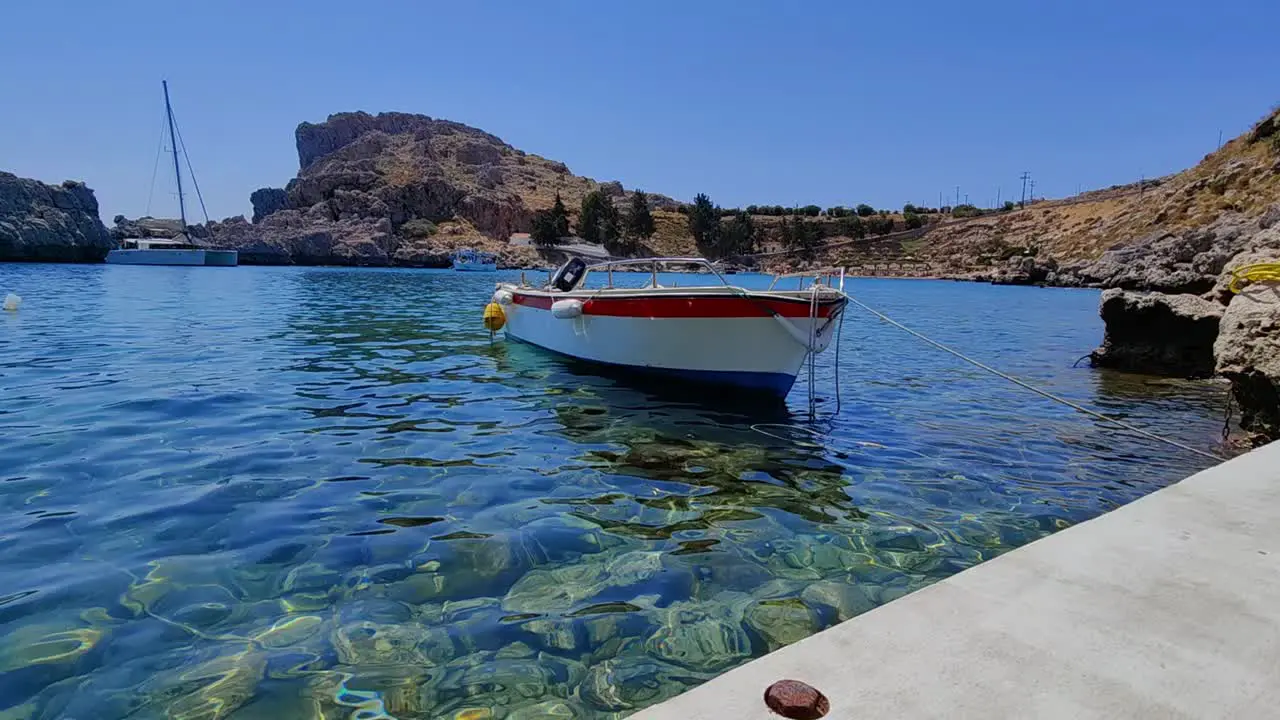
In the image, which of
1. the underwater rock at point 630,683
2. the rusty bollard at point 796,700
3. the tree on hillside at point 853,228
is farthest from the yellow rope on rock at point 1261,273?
the tree on hillside at point 853,228

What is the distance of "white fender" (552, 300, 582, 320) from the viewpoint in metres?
11.9

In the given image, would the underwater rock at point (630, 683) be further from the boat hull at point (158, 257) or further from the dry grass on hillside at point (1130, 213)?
the boat hull at point (158, 257)

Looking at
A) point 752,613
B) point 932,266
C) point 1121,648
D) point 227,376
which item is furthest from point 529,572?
point 932,266

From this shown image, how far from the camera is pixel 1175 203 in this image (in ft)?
218

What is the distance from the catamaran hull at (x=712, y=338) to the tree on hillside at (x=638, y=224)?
12154 cm

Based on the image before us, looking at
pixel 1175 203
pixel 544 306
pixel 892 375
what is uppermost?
pixel 1175 203

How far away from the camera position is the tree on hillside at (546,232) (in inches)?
4823

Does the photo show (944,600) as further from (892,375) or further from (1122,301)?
(1122,301)

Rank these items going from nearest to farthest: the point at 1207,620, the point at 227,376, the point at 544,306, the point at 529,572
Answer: the point at 1207,620
the point at 529,572
the point at 227,376
the point at 544,306

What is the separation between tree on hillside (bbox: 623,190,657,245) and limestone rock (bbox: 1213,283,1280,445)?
12536cm

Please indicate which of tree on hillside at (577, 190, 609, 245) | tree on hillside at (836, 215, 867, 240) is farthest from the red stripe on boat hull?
tree on hillside at (577, 190, 609, 245)

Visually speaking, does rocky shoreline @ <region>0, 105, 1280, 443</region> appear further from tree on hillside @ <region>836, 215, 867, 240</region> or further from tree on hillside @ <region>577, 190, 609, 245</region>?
→ tree on hillside @ <region>577, 190, 609, 245</region>

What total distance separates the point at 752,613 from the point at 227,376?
34.2 ft

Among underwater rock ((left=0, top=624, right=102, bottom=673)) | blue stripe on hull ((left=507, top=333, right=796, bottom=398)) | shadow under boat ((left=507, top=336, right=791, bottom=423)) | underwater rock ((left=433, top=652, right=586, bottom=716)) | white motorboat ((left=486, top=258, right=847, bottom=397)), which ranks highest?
white motorboat ((left=486, top=258, right=847, bottom=397))
